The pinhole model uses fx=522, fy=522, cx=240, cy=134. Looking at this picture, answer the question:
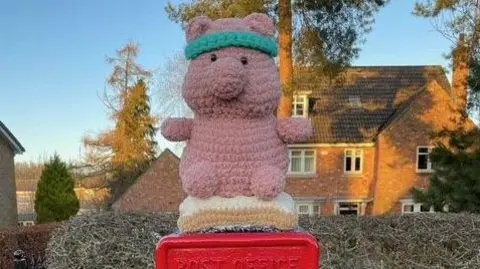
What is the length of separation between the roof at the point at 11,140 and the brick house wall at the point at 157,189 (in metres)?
3.95

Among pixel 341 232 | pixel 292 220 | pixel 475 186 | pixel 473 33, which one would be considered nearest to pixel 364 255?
pixel 341 232

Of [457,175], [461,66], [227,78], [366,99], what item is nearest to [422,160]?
[366,99]

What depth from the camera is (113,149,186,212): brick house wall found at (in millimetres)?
16141

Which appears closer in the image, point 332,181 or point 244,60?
point 244,60

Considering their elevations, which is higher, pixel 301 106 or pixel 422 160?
pixel 301 106

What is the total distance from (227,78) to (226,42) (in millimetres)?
188

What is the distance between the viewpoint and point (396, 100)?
17266mm

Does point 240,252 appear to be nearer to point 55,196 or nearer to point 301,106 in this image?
point 55,196

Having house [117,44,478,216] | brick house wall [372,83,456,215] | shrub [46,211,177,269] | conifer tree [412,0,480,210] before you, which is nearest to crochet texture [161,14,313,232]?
shrub [46,211,177,269]

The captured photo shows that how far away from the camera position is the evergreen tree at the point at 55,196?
48.2ft

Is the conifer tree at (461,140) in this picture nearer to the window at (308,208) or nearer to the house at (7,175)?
the window at (308,208)

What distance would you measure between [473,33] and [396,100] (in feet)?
26.5

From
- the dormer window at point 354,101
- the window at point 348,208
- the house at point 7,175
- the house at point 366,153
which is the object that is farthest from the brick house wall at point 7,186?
the dormer window at point 354,101

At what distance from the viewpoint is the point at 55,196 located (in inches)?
578
